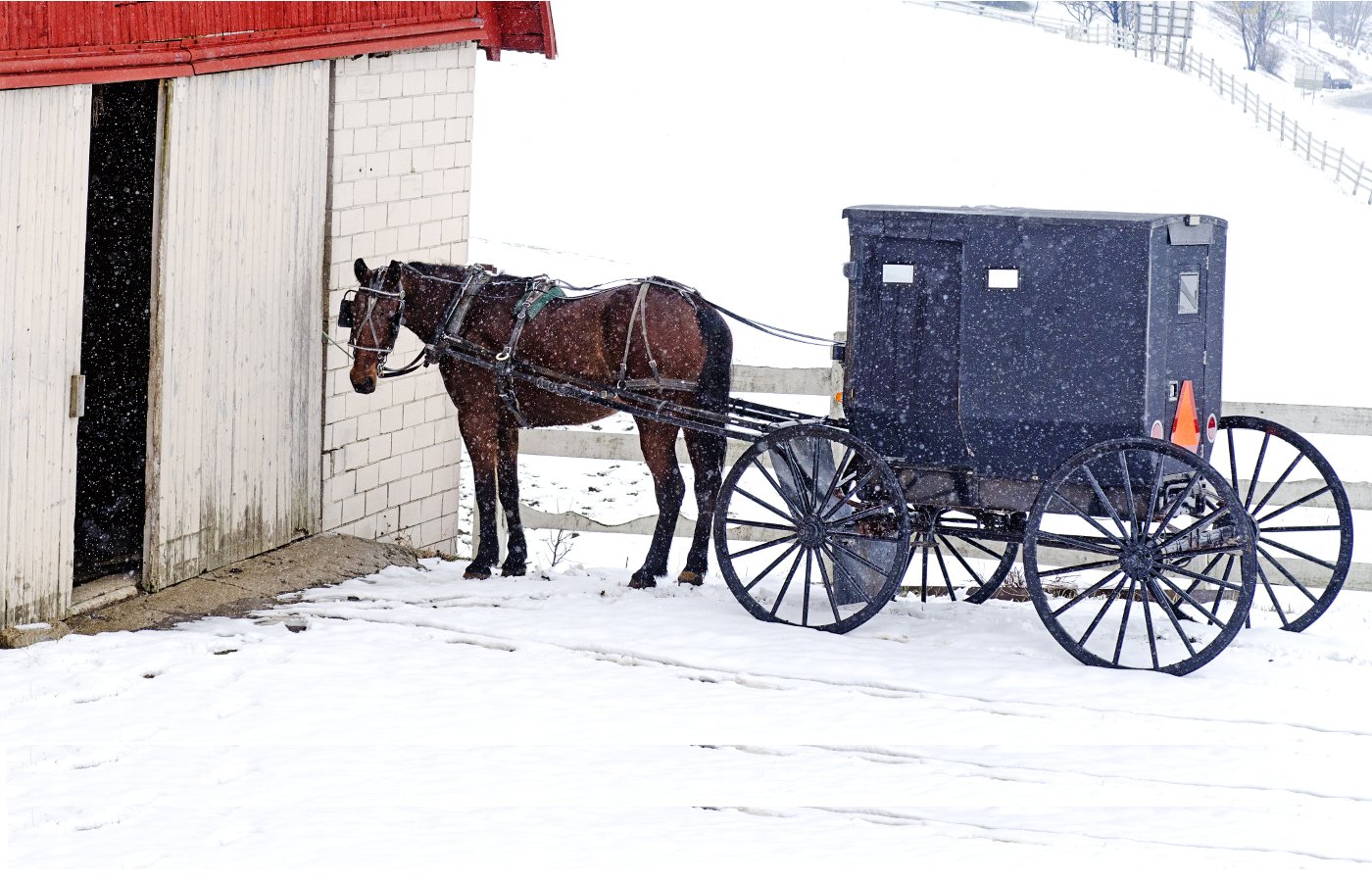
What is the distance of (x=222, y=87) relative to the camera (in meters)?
9.23

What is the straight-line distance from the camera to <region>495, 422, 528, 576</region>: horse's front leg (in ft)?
31.9

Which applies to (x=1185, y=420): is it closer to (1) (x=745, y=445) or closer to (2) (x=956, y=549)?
(2) (x=956, y=549)

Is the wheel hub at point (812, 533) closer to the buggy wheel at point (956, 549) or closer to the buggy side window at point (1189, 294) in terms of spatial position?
the buggy wheel at point (956, 549)

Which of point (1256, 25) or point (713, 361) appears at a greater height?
point (1256, 25)

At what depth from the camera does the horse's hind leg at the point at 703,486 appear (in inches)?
367

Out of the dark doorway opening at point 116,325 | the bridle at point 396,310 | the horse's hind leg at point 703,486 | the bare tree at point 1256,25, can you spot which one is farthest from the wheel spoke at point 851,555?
the bare tree at point 1256,25

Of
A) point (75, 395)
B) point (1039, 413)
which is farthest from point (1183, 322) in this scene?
point (75, 395)

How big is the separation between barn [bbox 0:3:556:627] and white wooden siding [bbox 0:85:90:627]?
0.01 m

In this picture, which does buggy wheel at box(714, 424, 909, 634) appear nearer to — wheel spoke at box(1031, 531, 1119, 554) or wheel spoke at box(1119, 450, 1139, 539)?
wheel spoke at box(1031, 531, 1119, 554)

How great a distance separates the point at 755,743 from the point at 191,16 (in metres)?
5.03

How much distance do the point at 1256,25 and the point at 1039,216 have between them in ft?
199

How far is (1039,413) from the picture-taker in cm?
781

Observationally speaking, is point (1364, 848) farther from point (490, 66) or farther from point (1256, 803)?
point (490, 66)

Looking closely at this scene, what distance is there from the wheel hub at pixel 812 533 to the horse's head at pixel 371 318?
9.37ft
